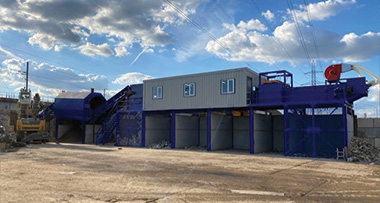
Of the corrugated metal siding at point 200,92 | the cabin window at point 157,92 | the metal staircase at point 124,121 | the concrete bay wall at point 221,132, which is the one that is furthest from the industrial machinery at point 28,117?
the concrete bay wall at point 221,132

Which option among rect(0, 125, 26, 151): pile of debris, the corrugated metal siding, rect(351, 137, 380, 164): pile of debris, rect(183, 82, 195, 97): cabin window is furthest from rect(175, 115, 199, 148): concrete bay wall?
rect(351, 137, 380, 164): pile of debris

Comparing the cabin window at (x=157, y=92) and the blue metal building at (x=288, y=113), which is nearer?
the blue metal building at (x=288, y=113)

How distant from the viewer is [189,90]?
27016 mm

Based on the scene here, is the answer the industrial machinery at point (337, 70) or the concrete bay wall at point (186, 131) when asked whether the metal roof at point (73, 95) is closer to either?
the concrete bay wall at point (186, 131)

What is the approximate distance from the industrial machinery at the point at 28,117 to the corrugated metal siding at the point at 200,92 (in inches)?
480

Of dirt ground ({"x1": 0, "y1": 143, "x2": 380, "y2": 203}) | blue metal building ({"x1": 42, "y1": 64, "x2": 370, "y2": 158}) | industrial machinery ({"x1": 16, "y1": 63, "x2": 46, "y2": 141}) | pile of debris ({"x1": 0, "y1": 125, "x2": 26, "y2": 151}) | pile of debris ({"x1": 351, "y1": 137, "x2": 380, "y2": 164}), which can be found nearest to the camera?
dirt ground ({"x1": 0, "y1": 143, "x2": 380, "y2": 203})

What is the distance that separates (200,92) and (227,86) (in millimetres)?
2719

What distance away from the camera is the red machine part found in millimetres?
21108

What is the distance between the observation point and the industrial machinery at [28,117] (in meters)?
31.5

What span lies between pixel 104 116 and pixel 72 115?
12.2 ft

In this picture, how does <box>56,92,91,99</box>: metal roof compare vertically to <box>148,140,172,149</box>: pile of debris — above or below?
above

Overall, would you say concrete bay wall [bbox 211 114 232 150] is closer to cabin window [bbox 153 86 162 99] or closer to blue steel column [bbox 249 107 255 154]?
blue steel column [bbox 249 107 255 154]

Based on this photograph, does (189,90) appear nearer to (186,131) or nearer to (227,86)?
(227,86)

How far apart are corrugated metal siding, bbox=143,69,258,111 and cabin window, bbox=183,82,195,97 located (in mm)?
274
